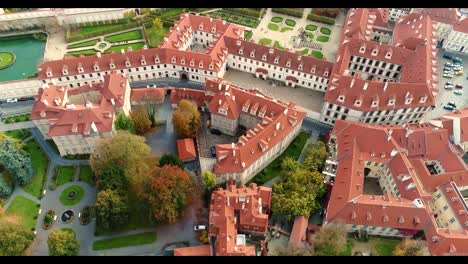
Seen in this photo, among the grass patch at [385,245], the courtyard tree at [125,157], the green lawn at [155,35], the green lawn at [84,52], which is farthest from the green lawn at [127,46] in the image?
the grass patch at [385,245]

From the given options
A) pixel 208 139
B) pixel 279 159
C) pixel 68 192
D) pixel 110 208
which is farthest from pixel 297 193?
pixel 68 192

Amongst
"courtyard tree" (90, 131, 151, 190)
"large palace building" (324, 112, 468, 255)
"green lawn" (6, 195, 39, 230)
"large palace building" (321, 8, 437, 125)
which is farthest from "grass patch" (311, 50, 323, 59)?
"green lawn" (6, 195, 39, 230)

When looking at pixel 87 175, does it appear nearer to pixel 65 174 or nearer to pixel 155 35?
pixel 65 174

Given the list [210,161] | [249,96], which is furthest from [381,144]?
[210,161]

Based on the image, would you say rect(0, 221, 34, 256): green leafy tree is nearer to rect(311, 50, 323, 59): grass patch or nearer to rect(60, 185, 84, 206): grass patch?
rect(60, 185, 84, 206): grass patch

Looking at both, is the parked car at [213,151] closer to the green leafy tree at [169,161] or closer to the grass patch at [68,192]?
the green leafy tree at [169,161]
